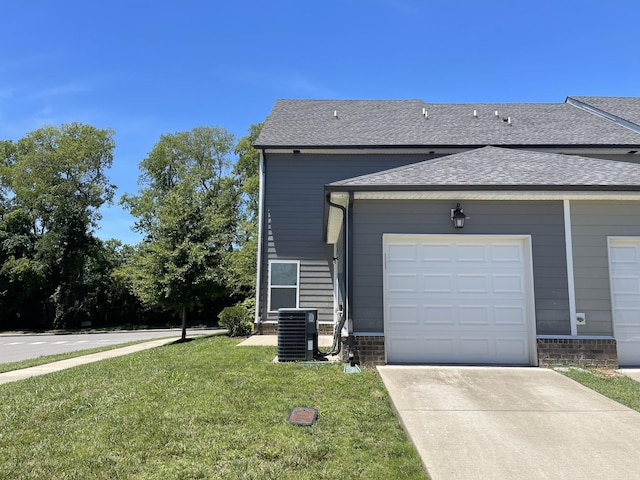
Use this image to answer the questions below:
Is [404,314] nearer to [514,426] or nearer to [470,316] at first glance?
[470,316]

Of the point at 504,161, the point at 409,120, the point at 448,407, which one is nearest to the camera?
the point at 448,407

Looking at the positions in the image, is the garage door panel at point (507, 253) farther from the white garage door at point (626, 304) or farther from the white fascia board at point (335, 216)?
the white fascia board at point (335, 216)

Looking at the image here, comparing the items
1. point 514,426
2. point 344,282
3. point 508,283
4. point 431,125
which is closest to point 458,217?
point 508,283

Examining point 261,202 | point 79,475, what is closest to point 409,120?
point 261,202

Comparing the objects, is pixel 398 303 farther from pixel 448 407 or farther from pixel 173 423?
pixel 173 423

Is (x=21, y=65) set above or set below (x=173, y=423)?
above

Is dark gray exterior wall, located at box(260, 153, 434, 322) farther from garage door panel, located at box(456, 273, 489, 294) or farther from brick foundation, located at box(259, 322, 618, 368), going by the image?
garage door panel, located at box(456, 273, 489, 294)

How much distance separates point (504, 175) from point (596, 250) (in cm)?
194

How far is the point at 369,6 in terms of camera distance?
32.8 feet

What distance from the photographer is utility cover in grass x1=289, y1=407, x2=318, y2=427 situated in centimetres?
383

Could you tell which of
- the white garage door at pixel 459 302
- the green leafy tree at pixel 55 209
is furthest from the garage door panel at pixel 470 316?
the green leafy tree at pixel 55 209

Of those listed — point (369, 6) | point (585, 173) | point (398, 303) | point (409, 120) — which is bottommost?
point (398, 303)

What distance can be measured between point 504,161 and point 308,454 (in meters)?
6.83

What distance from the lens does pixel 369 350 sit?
6.26 m
